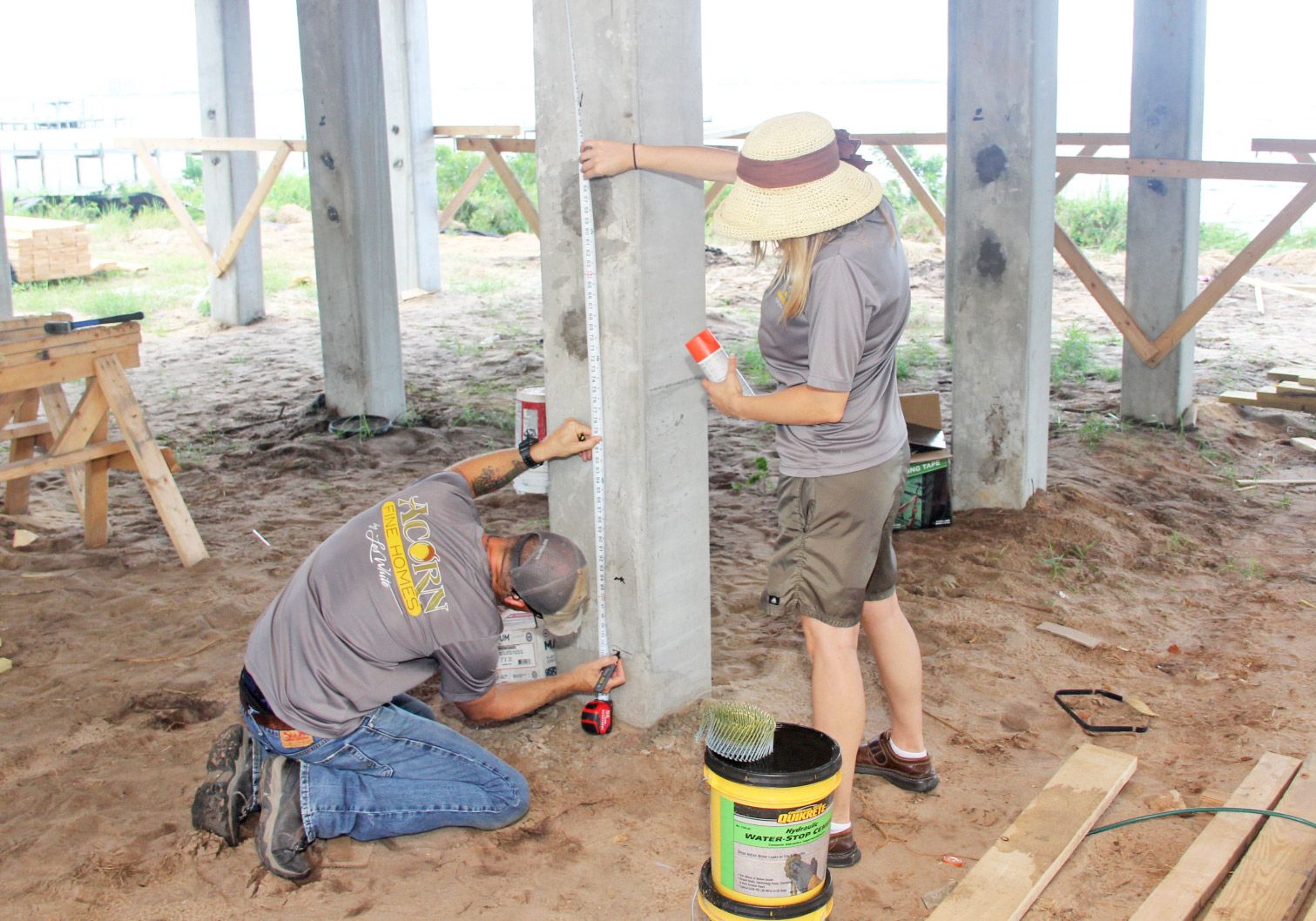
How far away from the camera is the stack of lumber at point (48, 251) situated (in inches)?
493

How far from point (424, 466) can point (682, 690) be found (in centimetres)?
338

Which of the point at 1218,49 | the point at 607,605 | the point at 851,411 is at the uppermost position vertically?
the point at 1218,49

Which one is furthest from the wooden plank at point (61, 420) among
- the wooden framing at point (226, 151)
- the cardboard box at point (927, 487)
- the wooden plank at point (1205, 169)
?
the wooden plank at point (1205, 169)

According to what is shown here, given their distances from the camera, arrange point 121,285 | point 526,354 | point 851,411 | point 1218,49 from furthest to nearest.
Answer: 1. point 1218,49
2. point 121,285
3. point 526,354
4. point 851,411

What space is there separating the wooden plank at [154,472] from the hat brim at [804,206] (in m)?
3.39

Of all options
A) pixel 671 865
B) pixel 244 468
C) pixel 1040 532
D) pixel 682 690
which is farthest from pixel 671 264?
pixel 244 468

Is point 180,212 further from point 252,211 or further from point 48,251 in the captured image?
point 48,251

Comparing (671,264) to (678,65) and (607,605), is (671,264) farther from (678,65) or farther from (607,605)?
(607,605)

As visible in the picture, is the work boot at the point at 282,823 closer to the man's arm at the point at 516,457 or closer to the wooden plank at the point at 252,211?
the man's arm at the point at 516,457

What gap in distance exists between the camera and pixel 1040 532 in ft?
17.9

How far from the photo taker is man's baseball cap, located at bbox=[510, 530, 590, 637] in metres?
2.97

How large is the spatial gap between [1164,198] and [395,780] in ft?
18.6

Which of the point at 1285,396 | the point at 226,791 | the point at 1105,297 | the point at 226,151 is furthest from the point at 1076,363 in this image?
the point at 226,791

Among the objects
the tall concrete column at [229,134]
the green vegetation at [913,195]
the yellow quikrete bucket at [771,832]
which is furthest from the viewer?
the green vegetation at [913,195]
